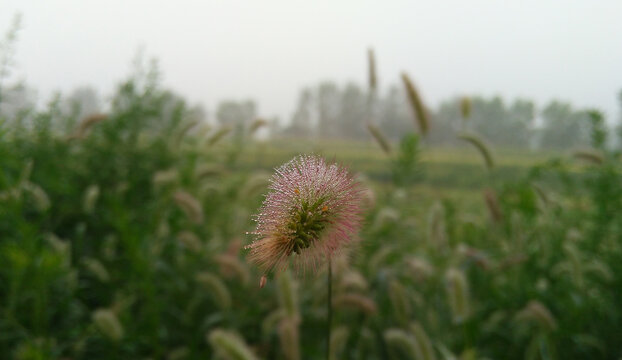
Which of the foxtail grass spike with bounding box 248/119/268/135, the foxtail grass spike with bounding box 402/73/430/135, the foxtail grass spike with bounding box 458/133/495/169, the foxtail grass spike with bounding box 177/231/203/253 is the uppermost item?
the foxtail grass spike with bounding box 248/119/268/135

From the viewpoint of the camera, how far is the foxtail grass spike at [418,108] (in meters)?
2.61

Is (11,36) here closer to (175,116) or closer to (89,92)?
(175,116)

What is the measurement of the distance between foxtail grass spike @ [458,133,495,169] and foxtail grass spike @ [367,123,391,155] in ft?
1.58

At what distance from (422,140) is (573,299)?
4.38 ft

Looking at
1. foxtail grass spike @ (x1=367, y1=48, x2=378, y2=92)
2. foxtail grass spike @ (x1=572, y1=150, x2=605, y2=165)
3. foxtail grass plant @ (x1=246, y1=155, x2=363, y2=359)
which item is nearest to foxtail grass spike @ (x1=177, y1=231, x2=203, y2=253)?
foxtail grass plant @ (x1=246, y1=155, x2=363, y2=359)

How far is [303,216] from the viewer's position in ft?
2.03

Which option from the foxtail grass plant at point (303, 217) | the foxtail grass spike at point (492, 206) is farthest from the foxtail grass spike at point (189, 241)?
the foxtail grass plant at point (303, 217)

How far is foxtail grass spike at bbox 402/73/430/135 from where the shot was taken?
2613mm

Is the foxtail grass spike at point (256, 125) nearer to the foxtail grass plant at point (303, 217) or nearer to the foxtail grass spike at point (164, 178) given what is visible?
the foxtail grass spike at point (164, 178)

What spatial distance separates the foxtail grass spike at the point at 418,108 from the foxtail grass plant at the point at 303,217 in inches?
83.2

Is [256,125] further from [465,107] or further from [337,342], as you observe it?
[337,342]

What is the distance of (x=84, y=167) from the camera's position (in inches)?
114

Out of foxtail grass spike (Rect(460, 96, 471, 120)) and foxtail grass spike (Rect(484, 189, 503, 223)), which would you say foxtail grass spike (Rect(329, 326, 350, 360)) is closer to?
foxtail grass spike (Rect(484, 189, 503, 223))

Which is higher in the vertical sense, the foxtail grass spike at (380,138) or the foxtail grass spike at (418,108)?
the foxtail grass spike at (418,108)
